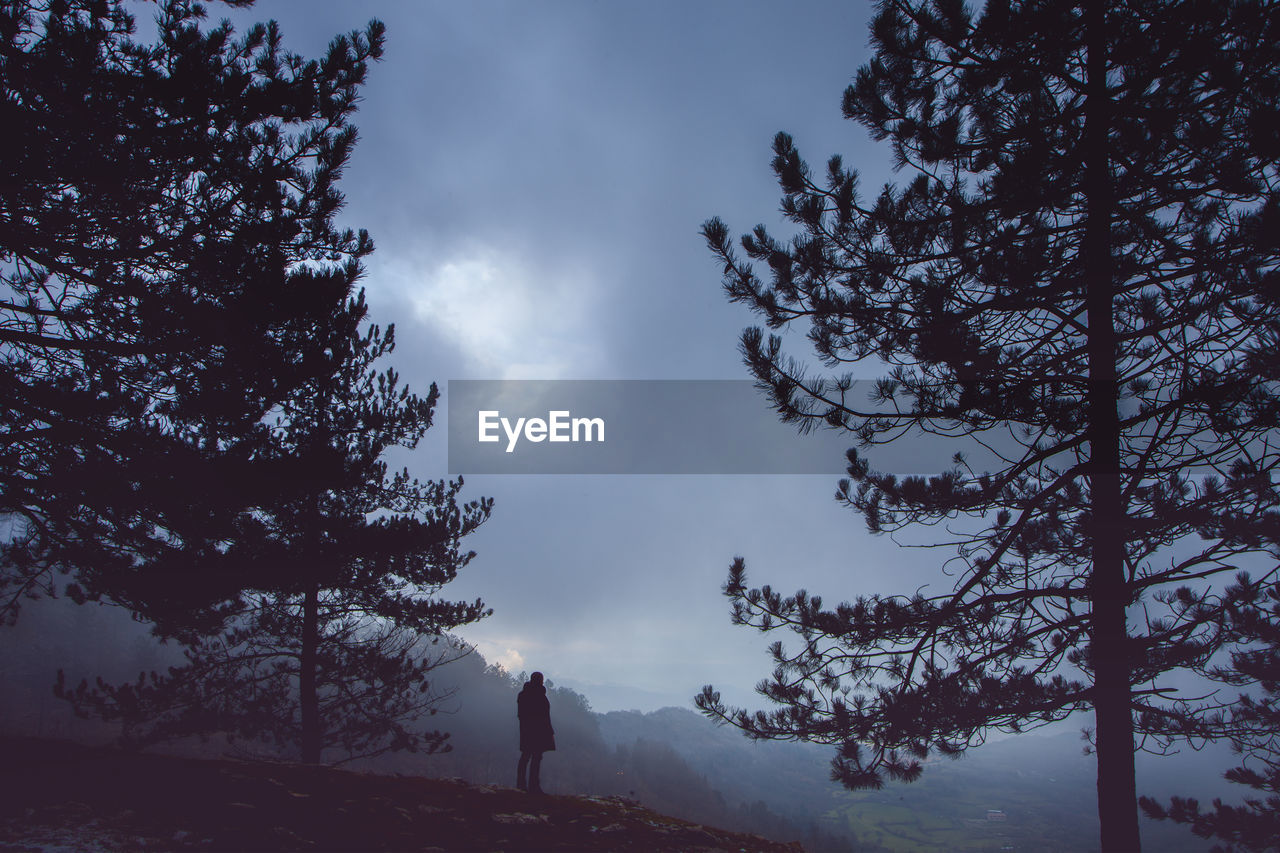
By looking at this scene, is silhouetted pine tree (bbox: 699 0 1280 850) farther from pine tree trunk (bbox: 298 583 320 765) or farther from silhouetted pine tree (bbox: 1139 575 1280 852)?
pine tree trunk (bbox: 298 583 320 765)

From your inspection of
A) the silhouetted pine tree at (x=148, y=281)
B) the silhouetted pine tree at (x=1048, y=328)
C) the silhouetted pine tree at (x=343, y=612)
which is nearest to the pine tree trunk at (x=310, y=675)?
the silhouetted pine tree at (x=343, y=612)

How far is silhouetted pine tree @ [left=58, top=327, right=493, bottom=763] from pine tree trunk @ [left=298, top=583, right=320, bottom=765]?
0.02m

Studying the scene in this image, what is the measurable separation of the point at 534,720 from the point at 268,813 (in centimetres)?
421

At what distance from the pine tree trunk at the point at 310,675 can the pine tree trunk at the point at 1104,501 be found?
38.5ft

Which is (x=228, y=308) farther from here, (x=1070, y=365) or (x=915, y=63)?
(x=1070, y=365)

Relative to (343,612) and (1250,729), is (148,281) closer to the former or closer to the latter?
(343,612)

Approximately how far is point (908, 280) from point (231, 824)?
306 inches

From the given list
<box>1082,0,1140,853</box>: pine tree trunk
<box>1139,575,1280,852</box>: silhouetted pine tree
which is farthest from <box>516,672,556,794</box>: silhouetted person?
<box>1139,575,1280,852</box>: silhouetted pine tree

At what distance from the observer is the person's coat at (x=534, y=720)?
9109mm

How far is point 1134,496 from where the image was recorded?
18.0ft

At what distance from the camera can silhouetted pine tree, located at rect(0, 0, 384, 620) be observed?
636 cm

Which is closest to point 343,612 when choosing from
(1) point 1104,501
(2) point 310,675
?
(2) point 310,675

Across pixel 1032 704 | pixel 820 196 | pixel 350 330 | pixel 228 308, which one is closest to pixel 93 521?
pixel 228 308

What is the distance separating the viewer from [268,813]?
17.7 feet
